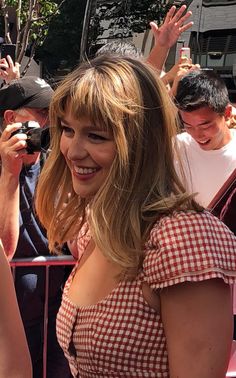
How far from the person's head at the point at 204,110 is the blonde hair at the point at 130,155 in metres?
2.15

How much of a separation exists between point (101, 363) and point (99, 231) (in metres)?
0.30

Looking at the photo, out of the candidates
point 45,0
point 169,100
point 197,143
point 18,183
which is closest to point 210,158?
point 197,143

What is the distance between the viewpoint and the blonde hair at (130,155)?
4.89 feet

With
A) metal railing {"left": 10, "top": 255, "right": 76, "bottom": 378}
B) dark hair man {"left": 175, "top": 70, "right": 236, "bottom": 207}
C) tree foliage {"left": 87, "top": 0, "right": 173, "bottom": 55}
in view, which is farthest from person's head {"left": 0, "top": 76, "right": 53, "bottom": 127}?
tree foliage {"left": 87, "top": 0, "right": 173, "bottom": 55}

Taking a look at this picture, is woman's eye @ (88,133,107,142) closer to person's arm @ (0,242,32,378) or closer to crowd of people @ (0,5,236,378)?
crowd of people @ (0,5,236,378)

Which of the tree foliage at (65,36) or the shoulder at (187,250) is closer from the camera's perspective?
the shoulder at (187,250)

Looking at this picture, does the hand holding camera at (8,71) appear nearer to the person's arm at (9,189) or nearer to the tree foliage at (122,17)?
the person's arm at (9,189)

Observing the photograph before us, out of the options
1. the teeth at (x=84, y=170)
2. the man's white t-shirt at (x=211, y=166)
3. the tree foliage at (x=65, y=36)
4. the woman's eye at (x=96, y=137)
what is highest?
the woman's eye at (x=96, y=137)

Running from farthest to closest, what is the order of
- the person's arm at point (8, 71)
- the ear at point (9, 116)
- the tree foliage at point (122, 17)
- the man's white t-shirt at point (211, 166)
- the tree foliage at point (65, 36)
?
the tree foliage at point (65, 36)
the tree foliage at point (122, 17)
the person's arm at point (8, 71)
the man's white t-shirt at point (211, 166)
the ear at point (9, 116)

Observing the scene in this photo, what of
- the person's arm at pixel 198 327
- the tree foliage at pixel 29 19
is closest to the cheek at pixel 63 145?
the person's arm at pixel 198 327

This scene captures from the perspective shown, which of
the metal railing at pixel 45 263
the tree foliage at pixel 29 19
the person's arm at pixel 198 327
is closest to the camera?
the person's arm at pixel 198 327

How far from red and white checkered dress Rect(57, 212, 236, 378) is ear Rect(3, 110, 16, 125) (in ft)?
5.82

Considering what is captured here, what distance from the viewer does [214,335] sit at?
1.36 meters

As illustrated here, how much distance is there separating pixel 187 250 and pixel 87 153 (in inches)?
14.4
